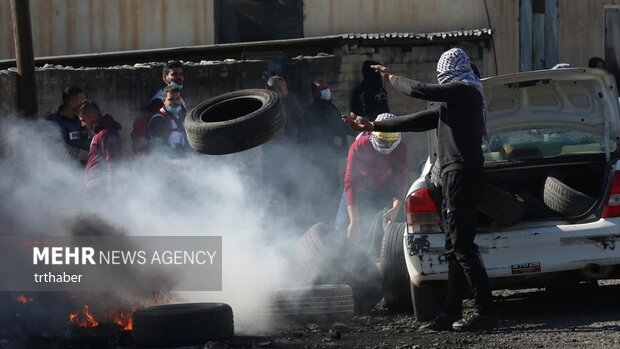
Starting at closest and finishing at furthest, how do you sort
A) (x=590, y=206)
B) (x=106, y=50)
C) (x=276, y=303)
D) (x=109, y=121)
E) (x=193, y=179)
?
(x=590, y=206) → (x=276, y=303) → (x=193, y=179) → (x=109, y=121) → (x=106, y=50)

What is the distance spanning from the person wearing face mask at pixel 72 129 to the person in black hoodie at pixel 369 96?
18.2ft

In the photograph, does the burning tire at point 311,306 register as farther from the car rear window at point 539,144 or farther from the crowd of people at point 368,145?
the car rear window at point 539,144

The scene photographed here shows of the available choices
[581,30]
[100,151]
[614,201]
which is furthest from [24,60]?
[581,30]

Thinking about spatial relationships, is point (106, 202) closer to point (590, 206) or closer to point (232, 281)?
point (232, 281)

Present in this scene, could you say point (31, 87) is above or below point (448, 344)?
above

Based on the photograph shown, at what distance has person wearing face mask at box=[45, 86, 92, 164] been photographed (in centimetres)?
1277

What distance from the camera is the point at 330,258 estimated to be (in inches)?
426

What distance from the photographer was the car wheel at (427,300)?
9617 millimetres

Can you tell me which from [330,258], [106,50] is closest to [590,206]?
[330,258]

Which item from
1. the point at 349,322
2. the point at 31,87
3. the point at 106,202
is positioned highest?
the point at 31,87

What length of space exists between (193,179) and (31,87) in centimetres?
336

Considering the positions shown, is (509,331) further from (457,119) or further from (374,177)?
(374,177)

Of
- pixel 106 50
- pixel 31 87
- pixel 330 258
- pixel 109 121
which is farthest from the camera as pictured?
pixel 106 50

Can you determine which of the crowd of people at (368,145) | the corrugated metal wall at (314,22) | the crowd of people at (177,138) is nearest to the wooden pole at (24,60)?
the crowd of people at (177,138)
